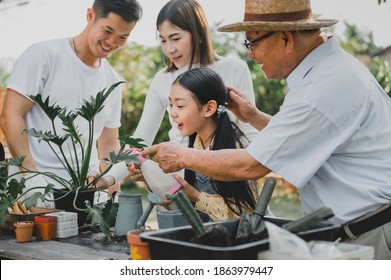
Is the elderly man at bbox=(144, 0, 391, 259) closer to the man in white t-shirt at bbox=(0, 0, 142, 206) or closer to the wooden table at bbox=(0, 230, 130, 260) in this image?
the wooden table at bbox=(0, 230, 130, 260)

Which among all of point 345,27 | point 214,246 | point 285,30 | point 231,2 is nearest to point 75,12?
point 231,2

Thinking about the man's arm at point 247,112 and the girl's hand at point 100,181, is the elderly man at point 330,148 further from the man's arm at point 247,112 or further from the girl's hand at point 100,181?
the girl's hand at point 100,181

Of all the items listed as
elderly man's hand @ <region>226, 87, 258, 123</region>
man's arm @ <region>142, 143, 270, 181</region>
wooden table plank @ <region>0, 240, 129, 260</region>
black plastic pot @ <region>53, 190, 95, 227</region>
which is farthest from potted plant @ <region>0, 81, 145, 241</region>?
elderly man's hand @ <region>226, 87, 258, 123</region>

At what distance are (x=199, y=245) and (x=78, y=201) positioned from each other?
129 cm

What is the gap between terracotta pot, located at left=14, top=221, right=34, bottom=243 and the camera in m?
2.36

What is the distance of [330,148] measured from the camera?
187 cm

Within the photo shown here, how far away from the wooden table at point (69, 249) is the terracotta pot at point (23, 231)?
23mm

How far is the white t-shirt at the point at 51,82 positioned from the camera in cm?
310

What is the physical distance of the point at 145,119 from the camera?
3379mm

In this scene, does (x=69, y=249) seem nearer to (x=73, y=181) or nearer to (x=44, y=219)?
(x=44, y=219)

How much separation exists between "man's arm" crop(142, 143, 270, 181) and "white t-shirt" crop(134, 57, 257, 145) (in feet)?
3.34

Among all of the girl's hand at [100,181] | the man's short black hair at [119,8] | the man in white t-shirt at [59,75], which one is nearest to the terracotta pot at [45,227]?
the girl's hand at [100,181]

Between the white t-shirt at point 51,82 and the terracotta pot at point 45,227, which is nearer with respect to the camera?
the terracotta pot at point 45,227
